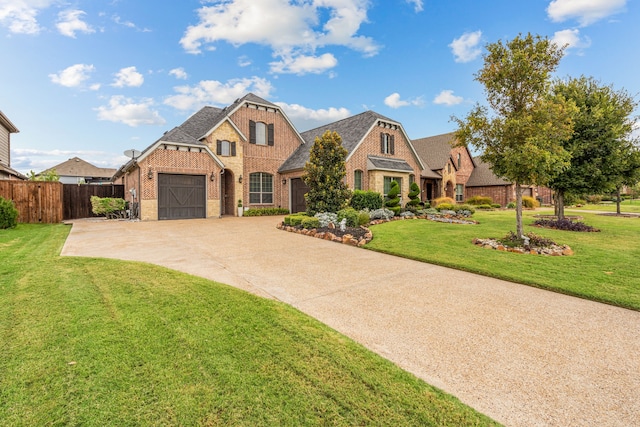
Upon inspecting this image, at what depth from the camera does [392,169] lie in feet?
62.7

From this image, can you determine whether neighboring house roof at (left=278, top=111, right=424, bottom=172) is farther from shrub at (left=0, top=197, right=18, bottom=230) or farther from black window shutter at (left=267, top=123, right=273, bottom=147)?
shrub at (left=0, top=197, right=18, bottom=230)

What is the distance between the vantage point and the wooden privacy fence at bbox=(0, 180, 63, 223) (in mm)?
12594

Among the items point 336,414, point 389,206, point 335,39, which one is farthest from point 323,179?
point 336,414

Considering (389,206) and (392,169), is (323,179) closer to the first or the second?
(389,206)

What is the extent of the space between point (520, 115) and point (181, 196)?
51.1ft

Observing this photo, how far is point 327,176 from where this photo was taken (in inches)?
519

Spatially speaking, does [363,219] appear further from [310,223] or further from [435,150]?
[435,150]

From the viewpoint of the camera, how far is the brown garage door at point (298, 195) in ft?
64.5

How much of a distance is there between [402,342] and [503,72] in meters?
8.04

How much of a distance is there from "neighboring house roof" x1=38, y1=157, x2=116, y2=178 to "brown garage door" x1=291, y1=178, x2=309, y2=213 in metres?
36.0

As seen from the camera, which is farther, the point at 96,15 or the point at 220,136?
the point at 220,136

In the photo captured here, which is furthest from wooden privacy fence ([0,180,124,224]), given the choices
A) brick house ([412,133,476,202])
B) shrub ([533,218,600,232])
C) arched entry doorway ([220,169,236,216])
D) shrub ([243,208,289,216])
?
brick house ([412,133,476,202])

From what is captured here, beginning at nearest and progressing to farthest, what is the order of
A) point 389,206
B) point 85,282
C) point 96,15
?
point 85,282 < point 96,15 < point 389,206

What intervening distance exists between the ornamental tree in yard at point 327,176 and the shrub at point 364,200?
8.19 ft
